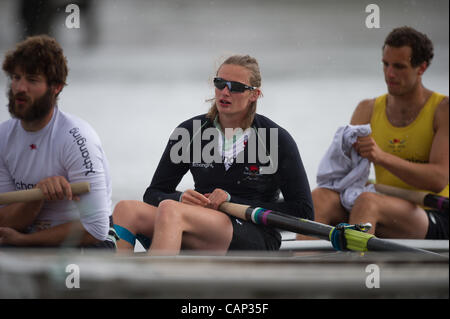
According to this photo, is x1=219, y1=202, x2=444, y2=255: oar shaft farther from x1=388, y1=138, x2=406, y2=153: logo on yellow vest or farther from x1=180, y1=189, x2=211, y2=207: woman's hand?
x1=388, y1=138, x2=406, y2=153: logo on yellow vest

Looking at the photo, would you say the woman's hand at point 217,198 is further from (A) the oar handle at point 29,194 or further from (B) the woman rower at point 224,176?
(A) the oar handle at point 29,194

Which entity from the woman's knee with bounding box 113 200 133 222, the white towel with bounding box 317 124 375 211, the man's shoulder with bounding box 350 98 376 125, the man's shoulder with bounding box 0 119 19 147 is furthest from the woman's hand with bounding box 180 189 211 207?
the man's shoulder with bounding box 350 98 376 125

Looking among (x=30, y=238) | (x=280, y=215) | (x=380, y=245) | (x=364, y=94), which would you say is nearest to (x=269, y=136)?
(x=280, y=215)

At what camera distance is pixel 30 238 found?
135 cm

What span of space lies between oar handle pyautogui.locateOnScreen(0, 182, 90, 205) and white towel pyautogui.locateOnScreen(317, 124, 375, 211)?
723 millimetres

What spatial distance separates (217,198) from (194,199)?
0.05m

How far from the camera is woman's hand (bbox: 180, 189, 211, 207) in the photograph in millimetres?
1430

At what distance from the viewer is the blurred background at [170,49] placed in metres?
1.56

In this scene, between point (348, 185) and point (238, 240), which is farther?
point (348, 185)

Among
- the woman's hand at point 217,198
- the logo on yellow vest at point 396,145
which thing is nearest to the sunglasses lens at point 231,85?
the woman's hand at point 217,198

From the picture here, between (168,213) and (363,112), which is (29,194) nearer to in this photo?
(168,213)

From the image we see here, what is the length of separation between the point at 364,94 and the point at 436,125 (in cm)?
44

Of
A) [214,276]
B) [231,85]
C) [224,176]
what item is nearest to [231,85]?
[231,85]
